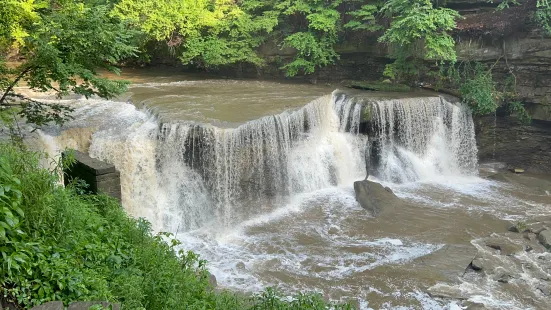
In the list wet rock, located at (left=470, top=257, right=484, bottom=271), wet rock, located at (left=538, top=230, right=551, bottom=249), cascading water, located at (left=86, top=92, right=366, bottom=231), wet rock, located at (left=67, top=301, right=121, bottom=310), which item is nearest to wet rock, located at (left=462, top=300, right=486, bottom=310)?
wet rock, located at (left=470, top=257, right=484, bottom=271)

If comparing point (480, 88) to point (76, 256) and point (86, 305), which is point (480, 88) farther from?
point (86, 305)

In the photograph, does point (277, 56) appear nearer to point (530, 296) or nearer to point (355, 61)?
point (355, 61)

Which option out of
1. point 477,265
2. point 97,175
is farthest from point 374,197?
point 97,175

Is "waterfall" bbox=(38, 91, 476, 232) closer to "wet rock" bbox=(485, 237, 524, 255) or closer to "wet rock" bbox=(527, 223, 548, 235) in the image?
"wet rock" bbox=(527, 223, 548, 235)

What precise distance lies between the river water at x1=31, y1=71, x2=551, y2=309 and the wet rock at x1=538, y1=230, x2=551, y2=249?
43 centimetres

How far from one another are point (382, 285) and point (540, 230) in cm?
418

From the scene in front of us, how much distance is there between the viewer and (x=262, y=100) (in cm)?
1364

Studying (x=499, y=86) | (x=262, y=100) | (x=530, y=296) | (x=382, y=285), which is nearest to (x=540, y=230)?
(x=530, y=296)

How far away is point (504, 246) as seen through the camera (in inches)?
376

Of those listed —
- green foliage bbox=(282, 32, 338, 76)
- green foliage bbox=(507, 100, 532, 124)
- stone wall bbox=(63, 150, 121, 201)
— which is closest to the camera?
stone wall bbox=(63, 150, 121, 201)

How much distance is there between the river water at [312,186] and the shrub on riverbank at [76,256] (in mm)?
3056

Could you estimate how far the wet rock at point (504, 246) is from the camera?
943cm

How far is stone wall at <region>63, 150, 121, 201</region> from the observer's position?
617 centimetres

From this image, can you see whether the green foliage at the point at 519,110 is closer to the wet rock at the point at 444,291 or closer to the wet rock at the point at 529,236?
the wet rock at the point at 529,236
